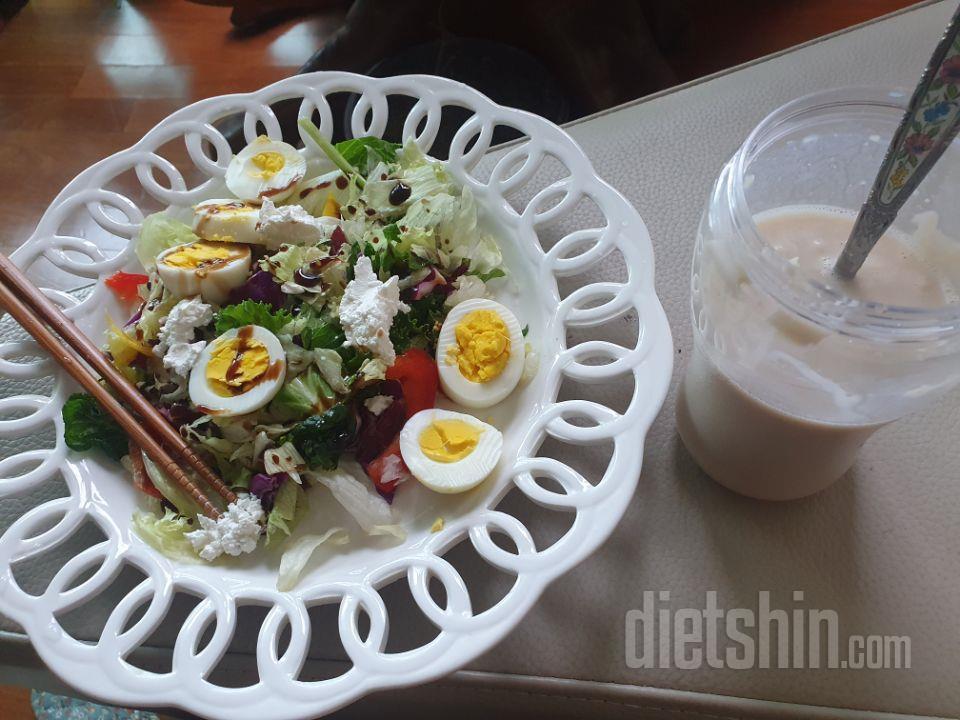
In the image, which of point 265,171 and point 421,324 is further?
point 265,171

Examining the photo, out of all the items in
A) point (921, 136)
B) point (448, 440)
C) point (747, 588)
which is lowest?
point (747, 588)

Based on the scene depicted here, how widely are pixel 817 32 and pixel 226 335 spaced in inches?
69.4

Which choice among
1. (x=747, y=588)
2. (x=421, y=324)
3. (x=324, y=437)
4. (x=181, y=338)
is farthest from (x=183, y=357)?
Answer: (x=747, y=588)

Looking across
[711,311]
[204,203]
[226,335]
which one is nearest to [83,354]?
[226,335]

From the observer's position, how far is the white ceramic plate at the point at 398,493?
2.54 feet

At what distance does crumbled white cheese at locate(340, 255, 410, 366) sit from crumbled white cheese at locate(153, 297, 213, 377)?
0.23m

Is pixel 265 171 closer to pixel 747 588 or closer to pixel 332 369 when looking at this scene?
pixel 332 369

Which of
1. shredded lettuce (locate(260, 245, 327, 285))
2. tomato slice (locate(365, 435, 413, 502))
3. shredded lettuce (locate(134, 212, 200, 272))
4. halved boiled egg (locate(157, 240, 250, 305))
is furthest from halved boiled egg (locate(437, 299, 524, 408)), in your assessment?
shredded lettuce (locate(134, 212, 200, 272))

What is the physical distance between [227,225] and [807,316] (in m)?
0.91

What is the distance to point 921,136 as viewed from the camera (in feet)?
1.79

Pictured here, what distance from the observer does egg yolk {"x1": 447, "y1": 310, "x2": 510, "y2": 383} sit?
3.27 feet

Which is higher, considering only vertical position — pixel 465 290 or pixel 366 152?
pixel 366 152

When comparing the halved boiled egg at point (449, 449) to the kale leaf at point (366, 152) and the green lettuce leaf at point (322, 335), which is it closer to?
the green lettuce leaf at point (322, 335)

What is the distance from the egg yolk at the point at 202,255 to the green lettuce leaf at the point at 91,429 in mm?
247
